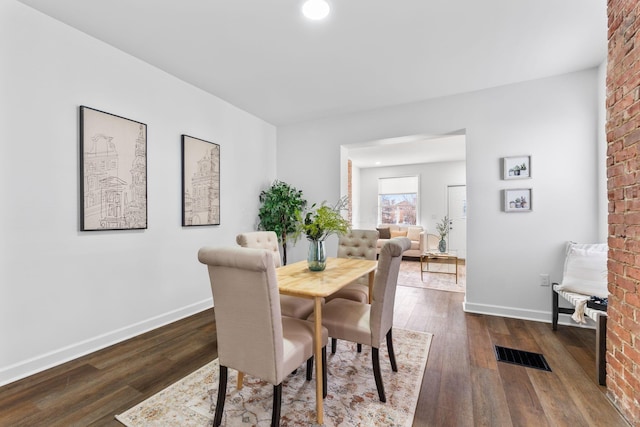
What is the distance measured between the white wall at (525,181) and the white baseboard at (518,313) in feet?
0.03

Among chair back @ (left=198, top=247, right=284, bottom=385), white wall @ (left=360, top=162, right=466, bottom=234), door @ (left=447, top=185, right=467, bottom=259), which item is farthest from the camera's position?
white wall @ (left=360, top=162, right=466, bottom=234)

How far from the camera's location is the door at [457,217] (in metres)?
7.30

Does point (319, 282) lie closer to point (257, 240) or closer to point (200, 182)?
point (257, 240)

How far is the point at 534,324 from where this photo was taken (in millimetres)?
3082

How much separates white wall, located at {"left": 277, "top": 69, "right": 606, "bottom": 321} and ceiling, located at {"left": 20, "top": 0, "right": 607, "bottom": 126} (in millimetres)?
247

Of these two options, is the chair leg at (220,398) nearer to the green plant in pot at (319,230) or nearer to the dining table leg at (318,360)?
the dining table leg at (318,360)

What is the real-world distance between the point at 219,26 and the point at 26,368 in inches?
115

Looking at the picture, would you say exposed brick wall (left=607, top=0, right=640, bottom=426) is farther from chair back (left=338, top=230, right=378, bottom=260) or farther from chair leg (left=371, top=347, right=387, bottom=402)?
chair back (left=338, top=230, right=378, bottom=260)

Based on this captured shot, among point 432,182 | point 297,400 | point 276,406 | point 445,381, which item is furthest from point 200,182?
point 432,182

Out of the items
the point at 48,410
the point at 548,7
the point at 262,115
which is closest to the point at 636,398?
the point at 548,7

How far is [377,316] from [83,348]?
7.97ft

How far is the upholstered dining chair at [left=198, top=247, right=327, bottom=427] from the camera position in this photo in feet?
4.43

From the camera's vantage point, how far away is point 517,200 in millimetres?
3260

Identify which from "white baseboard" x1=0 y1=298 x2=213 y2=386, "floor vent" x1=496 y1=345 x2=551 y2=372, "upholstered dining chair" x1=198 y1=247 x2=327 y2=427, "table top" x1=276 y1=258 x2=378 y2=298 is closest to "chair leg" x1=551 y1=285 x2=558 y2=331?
"floor vent" x1=496 y1=345 x2=551 y2=372
